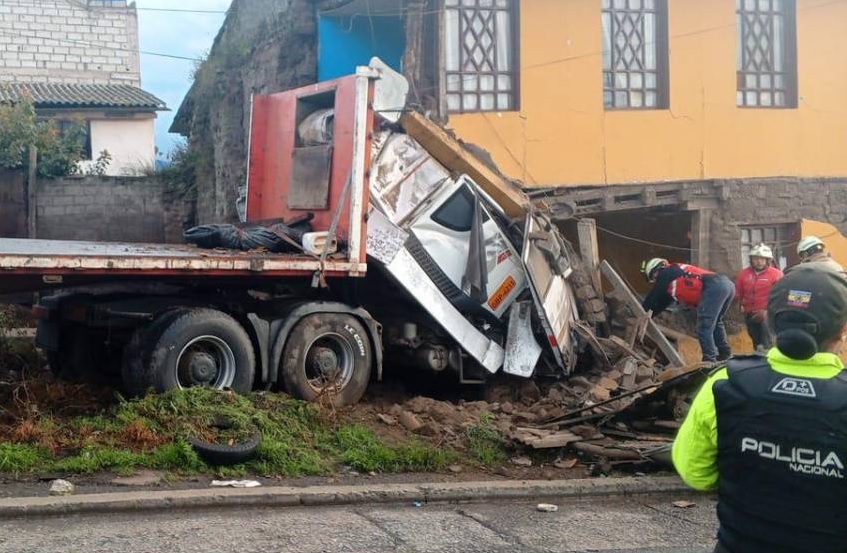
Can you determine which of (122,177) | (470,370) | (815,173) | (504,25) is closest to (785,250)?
(815,173)

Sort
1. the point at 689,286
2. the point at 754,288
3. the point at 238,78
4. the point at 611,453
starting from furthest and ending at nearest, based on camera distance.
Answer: the point at 238,78 → the point at 754,288 → the point at 689,286 → the point at 611,453

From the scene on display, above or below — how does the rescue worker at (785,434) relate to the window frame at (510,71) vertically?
below

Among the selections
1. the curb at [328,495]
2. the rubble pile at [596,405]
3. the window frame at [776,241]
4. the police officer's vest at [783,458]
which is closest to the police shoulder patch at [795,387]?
the police officer's vest at [783,458]

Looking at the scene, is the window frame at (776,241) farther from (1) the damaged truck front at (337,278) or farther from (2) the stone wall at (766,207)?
(1) the damaged truck front at (337,278)

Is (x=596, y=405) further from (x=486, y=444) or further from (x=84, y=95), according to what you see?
(x=84, y=95)

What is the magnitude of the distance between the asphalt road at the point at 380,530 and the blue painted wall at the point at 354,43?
25.3ft

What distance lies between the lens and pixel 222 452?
690 centimetres

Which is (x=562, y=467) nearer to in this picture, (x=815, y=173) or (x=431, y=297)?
(x=431, y=297)

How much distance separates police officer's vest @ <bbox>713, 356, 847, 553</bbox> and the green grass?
4.54 m

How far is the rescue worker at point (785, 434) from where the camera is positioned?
277cm


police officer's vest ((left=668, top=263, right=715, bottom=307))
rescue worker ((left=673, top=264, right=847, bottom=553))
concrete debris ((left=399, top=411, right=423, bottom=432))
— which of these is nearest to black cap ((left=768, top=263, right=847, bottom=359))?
rescue worker ((left=673, top=264, right=847, bottom=553))

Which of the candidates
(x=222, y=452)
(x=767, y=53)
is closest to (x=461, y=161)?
(x=222, y=452)

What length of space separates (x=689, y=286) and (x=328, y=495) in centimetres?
612

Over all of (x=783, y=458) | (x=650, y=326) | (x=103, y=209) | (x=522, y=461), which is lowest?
(x=522, y=461)
